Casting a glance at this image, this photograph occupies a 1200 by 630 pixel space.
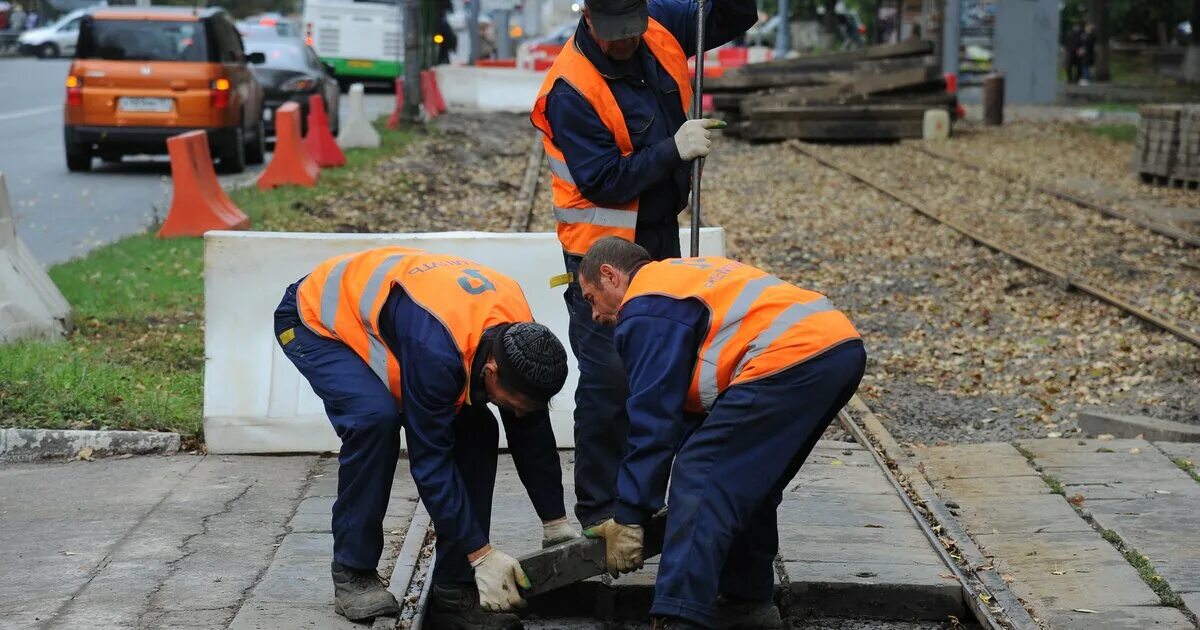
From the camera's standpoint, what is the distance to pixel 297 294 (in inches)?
191

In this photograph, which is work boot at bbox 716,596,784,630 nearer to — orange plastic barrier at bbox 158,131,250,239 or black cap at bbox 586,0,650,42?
black cap at bbox 586,0,650,42

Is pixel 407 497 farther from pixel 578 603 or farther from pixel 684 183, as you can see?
pixel 684 183

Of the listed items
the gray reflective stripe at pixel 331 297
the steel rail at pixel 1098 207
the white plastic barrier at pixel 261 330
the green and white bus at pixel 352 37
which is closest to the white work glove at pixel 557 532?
the gray reflective stripe at pixel 331 297

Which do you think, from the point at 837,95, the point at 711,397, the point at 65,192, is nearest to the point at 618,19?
the point at 711,397

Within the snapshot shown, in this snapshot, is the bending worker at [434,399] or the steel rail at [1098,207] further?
the steel rail at [1098,207]

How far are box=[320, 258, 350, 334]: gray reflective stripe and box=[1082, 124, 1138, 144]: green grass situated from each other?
20.9 metres

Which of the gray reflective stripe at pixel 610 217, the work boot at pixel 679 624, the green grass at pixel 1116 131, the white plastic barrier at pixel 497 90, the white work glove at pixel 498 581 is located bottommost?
the work boot at pixel 679 624

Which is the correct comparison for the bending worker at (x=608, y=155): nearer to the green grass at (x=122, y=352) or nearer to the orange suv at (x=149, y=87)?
the green grass at (x=122, y=352)

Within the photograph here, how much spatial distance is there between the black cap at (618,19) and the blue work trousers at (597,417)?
2.77ft

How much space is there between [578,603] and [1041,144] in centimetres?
1955

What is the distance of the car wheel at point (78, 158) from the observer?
16.7 m

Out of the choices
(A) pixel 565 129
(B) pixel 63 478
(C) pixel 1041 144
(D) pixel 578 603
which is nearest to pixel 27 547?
(B) pixel 63 478

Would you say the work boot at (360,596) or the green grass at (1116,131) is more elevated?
the green grass at (1116,131)

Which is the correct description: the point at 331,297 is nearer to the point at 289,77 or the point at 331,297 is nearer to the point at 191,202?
the point at 191,202
